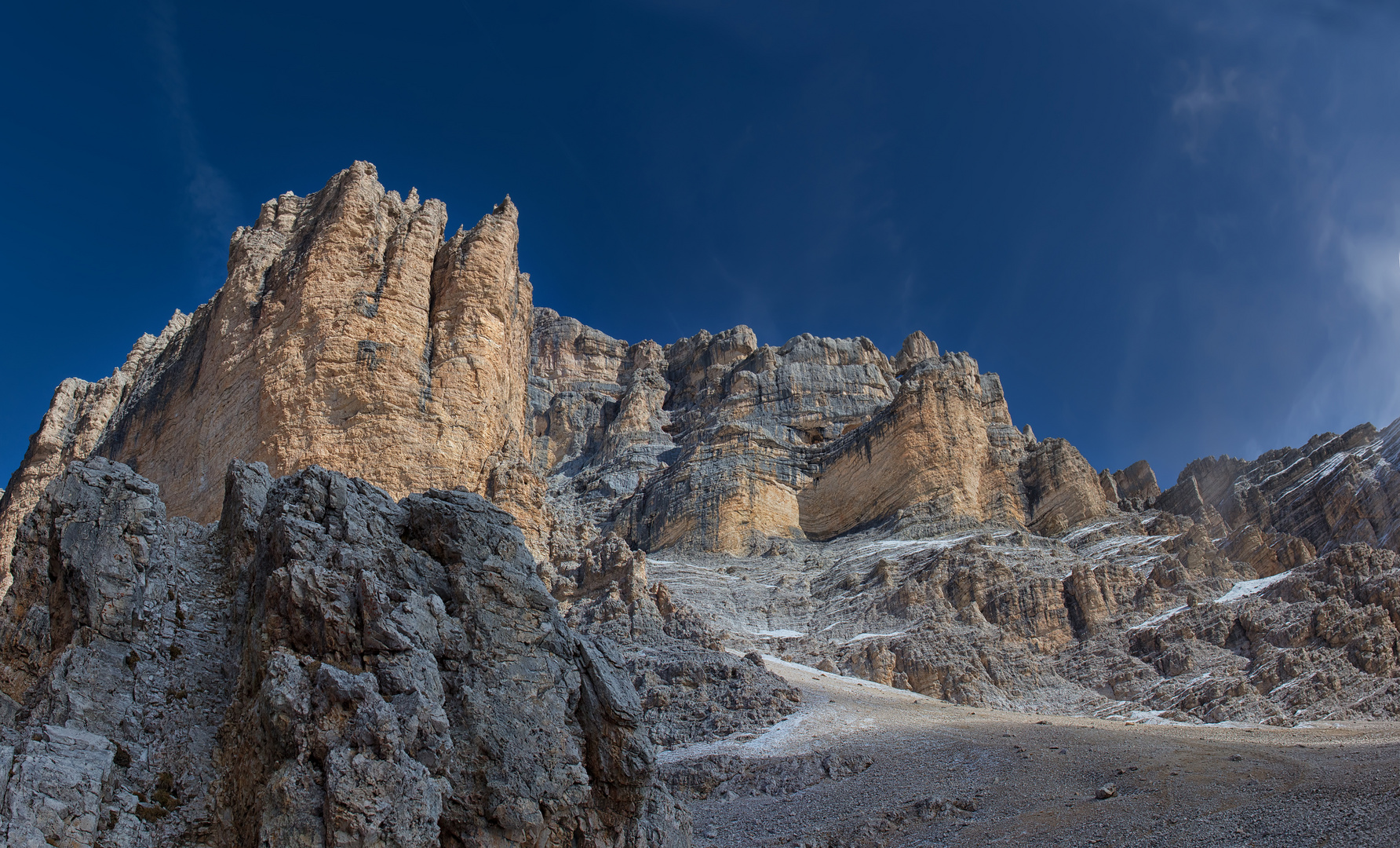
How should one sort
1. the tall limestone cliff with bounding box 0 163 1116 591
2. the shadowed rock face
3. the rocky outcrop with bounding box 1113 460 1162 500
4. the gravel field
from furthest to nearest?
1. the rocky outcrop with bounding box 1113 460 1162 500
2. the tall limestone cliff with bounding box 0 163 1116 591
3. the gravel field
4. the shadowed rock face

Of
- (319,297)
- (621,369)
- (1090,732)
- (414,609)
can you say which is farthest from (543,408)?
(414,609)

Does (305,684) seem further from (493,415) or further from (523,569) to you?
(493,415)

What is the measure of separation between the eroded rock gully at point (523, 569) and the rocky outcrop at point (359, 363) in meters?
0.18

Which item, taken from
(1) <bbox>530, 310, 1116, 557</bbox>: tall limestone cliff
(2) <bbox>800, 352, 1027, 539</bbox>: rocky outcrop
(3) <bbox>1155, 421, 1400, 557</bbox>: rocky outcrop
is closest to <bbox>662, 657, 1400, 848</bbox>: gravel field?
(1) <bbox>530, 310, 1116, 557</bbox>: tall limestone cliff

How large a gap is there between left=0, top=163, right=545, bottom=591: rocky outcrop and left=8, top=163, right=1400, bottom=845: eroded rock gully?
0.57ft


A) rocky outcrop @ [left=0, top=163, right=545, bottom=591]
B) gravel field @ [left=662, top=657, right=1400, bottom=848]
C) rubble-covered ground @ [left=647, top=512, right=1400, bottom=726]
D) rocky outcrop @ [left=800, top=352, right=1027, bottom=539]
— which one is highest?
rocky outcrop @ [left=800, top=352, right=1027, bottom=539]

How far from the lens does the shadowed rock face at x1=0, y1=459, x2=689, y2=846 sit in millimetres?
9883

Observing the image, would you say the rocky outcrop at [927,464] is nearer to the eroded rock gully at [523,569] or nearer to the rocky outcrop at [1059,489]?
the eroded rock gully at [523,569]

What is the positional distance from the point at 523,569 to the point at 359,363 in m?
24.3

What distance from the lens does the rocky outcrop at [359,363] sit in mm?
34344

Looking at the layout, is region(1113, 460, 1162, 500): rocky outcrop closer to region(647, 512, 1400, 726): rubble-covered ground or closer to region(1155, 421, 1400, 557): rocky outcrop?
region(1155, 421, 1400, 557): rocky outcrop

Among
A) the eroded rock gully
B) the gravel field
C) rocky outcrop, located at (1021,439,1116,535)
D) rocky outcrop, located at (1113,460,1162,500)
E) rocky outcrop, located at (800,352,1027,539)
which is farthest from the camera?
rocky outcrop, located at (1113,460,1162,500)

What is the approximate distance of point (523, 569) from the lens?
45.5 feet

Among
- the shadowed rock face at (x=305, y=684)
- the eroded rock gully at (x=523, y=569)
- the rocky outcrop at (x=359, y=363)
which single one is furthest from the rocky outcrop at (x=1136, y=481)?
the shadowed rock face at (x=305, y=684)
